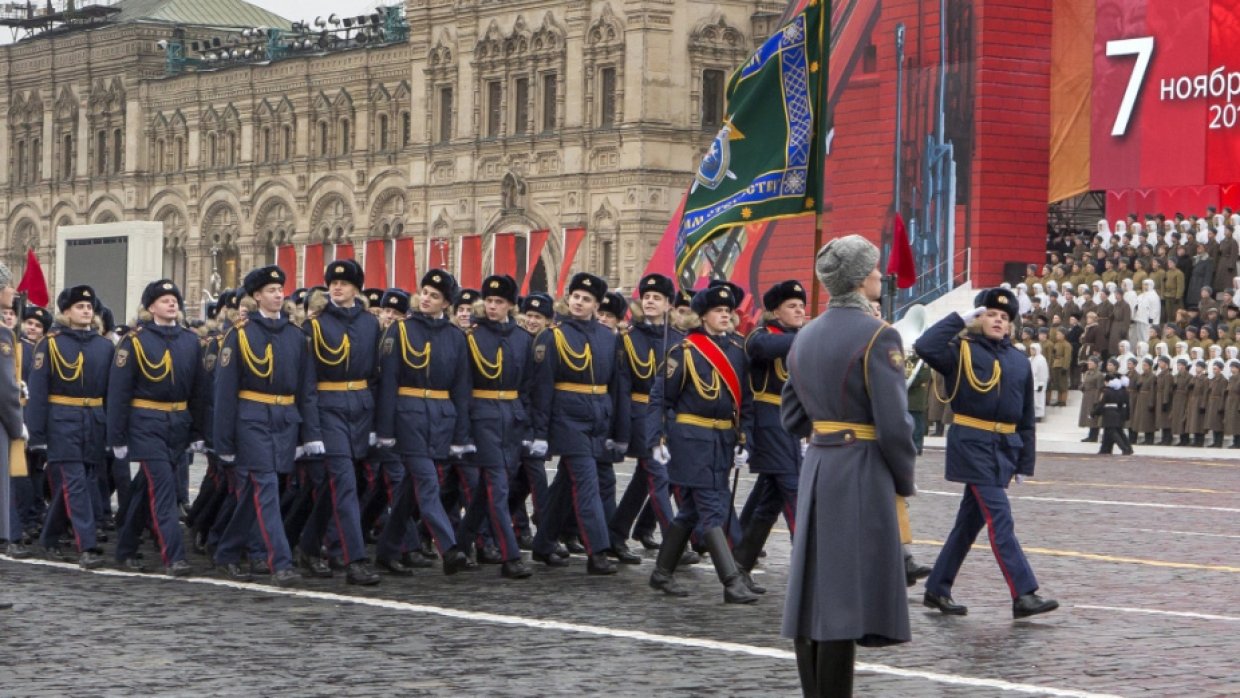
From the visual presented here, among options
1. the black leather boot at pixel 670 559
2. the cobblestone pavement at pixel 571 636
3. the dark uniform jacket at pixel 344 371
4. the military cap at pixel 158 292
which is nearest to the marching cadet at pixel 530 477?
the cobblestone pavement at pixel 571 636

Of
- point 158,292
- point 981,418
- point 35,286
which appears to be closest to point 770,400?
point 981,418

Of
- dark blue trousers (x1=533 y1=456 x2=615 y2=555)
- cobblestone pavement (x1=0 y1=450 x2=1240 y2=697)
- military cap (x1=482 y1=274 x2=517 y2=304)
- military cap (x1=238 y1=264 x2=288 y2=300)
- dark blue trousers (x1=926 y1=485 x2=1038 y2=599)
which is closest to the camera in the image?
cobblestone pavement (x1=0 y1=450 x2=1240 y2=697)

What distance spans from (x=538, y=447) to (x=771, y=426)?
1.62 m

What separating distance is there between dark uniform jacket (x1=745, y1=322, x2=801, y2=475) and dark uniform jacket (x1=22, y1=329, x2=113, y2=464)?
4.13m

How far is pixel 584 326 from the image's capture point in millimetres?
13055

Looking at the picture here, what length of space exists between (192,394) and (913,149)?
90.1ft

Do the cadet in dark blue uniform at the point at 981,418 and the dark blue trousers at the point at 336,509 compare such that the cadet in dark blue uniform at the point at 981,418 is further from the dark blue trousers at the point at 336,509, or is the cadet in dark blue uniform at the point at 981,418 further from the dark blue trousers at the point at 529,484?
the dark blue trousers at the point at 336,509

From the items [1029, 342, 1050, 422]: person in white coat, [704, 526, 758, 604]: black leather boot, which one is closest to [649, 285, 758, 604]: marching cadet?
[704, 526, 758, 604]: black leather boot

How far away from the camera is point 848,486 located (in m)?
7.58

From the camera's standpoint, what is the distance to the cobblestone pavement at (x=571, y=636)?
29.0 ft

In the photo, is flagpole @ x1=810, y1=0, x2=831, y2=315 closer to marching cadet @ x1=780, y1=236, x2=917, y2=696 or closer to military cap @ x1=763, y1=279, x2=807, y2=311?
military cap @ x1=763, y1=279, x2=807, y2=311

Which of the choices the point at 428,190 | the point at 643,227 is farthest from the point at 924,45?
the point at 428,190

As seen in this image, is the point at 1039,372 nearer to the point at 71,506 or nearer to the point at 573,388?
the point at 573,388

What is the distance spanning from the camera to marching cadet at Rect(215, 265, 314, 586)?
12000 millimetres
